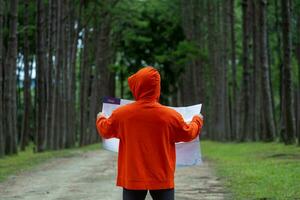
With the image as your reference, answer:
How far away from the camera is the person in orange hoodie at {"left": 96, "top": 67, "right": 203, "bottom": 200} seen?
5324 millimetres

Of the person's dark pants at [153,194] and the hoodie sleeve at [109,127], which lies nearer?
the person's dark pants at [153,194]

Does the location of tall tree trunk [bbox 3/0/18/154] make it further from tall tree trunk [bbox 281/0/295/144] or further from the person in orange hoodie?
the person in orange hoodie

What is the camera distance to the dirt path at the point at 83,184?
35.3 feet

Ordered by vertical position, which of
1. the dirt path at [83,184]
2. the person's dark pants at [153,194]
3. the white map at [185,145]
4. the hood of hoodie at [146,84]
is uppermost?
the hood of hoodie at [146,84]

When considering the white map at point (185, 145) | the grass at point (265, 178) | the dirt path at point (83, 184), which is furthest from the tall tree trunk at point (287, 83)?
the white map at point (185, 145)

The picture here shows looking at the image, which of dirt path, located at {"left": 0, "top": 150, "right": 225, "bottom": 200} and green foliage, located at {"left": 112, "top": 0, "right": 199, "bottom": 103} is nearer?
dirt path, located at {"left": 0, "top": 150, "right": 225, "bottom": 200}

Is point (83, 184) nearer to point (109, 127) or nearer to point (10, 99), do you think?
point (109, 127)

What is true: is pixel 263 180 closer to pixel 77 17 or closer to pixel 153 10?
pixel 77 17

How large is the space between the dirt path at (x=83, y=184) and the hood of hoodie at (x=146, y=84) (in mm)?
5138

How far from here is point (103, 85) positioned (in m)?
48.3

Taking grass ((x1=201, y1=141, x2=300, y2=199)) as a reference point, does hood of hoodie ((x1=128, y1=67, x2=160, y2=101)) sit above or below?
above

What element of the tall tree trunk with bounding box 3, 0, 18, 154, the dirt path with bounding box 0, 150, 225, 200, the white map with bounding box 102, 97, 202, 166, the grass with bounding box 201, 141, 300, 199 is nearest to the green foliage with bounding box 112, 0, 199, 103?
the tall tree trunk with bounding box 3, 0, 18, 154

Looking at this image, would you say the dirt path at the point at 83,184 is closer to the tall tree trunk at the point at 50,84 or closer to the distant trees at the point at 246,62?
the distant trees at the point at 246,62

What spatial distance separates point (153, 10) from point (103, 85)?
772cm
